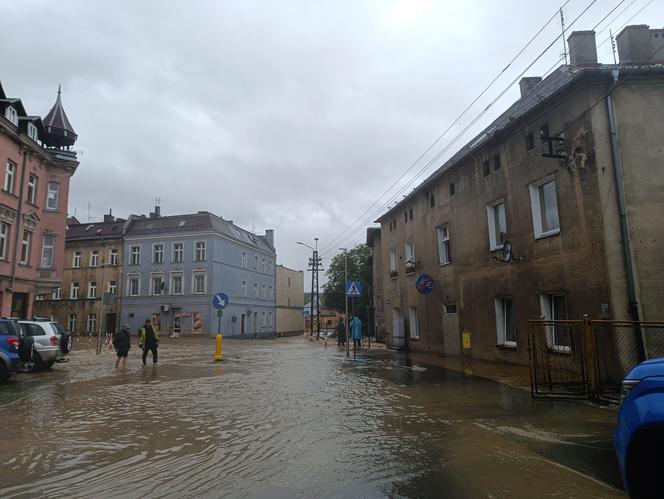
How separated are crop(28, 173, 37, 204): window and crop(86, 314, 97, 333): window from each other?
22.7 m

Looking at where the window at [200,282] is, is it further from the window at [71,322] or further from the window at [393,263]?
the window at [393,263]

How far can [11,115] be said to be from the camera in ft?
78.3

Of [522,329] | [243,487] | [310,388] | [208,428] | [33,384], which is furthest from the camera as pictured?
[522,329]

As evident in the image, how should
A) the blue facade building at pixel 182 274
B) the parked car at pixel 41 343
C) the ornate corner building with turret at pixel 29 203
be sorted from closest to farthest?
1. the parked car at pixel 41 343
2. the ornate corner building with turret at pixel 29 203
3. the blue facade building at pixel 182 274

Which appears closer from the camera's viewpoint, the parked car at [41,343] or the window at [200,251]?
the parked car at [41,343]

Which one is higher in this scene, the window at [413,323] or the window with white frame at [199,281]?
the window with white frame at [199,281]

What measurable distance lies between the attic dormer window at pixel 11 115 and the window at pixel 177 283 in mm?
22848

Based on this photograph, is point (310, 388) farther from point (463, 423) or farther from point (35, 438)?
point (35, 438)

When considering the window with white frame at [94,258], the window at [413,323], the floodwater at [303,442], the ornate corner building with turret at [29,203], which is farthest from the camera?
the window with white frame at [94,258]

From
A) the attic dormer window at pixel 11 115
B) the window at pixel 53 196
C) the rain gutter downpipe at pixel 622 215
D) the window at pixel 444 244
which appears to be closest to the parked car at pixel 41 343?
the attic dormer window at pixel 11 115

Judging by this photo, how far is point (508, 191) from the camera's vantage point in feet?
46.7

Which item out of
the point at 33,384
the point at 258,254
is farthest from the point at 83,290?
the point at 33,384

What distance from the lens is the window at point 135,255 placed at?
46.5m

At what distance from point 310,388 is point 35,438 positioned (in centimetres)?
577
